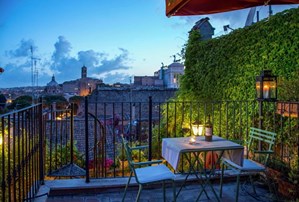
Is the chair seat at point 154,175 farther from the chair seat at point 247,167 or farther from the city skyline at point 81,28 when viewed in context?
the city skyline at point 81,28

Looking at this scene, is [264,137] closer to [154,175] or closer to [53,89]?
[154,175]

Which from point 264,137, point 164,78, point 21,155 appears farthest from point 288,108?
point 164,78

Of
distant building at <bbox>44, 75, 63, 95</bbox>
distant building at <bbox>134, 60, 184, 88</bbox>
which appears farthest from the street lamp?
distant building at <bbox>44, 75, 63, 95</bbox>

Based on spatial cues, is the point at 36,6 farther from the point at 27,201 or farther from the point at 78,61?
the point at 78,61

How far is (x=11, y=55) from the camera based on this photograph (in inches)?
613

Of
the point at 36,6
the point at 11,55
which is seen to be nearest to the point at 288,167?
the point at 36,6

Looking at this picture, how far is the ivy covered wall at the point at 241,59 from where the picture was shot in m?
4.25

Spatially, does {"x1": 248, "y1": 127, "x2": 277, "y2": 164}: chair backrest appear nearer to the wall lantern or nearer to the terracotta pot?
the terracotta pot

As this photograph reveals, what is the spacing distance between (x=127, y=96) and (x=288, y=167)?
14890mm

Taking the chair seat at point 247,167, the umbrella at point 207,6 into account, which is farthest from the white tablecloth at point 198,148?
the umbrella at point 207,6

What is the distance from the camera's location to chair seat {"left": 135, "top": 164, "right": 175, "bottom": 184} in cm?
264

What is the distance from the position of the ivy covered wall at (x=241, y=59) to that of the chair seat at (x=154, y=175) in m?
2.30

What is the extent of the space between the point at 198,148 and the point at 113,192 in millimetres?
1399

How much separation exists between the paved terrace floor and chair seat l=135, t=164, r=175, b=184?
0.56 metres
